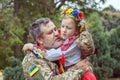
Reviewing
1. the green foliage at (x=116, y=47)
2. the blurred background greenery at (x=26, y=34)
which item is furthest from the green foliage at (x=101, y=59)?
the green foliage at (x=116, y=47)

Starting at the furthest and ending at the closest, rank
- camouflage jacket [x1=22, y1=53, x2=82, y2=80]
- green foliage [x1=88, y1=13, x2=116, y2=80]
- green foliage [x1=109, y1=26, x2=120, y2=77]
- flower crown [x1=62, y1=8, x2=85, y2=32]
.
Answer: green foliage [x1=109, y1=26, x2=120, y2=77], green foliage [x1=88, y1=13, x2=116, y2=80], flower crown [x1=62, y1=8, x2=85, y2=32], camouflage jacket [x1=22, y1=53, x2=82, y2=80]

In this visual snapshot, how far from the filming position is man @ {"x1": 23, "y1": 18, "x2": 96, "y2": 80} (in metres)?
2.67

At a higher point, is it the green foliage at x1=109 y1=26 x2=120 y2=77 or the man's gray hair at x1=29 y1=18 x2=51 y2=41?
the man's gray hair at x1=29 y1=18 x2=51 y2=41

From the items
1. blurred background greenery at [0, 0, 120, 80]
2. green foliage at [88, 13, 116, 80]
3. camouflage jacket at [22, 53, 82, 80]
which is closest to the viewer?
camouflage jacket at [22, 53, 82, 80]

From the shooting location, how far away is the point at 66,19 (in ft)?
9.41

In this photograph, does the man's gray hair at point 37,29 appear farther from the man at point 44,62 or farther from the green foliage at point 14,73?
the green foliage at point 14,73

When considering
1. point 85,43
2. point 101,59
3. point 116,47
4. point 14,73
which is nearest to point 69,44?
point 85,43

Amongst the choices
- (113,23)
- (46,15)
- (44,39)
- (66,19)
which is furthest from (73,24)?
(113,23)

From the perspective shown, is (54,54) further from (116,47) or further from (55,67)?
(116,47)

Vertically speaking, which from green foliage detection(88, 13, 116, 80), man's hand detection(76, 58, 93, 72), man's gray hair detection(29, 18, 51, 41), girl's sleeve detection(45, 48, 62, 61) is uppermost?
man's gray hair detection(29, 18, 51, 41)

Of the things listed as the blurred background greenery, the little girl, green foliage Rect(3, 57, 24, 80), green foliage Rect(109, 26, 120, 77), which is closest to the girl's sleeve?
the little girl

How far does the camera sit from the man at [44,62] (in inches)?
105

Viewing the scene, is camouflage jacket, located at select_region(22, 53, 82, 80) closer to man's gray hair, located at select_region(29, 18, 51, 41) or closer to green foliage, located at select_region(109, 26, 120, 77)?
man's gray hair, located at select_region(29, 18, 51, 41)

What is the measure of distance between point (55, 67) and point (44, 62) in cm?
9
